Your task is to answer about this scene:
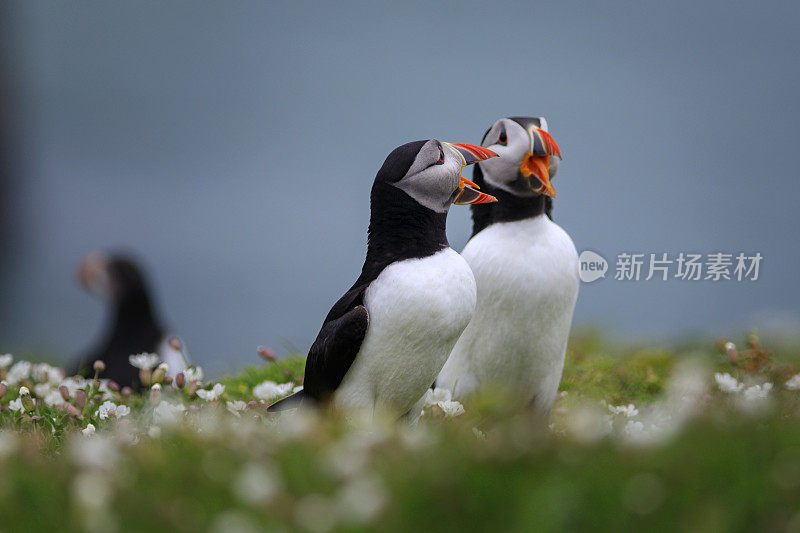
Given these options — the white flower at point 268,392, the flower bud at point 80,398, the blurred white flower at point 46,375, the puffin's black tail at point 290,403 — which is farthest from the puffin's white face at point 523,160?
the blurred white flower at point 46,375

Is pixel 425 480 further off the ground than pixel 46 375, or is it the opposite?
pixel 425 480

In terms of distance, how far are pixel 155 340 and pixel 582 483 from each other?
6.34 m

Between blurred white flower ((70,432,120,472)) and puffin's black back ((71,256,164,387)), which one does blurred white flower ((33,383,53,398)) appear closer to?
puffin's black back ((71,256,164,387))

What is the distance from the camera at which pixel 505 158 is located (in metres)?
4.91

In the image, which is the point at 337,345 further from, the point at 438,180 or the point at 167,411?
the point at 167,411

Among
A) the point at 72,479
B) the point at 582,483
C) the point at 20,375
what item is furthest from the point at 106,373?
the point at 582,483

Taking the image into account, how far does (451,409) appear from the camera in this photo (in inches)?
180

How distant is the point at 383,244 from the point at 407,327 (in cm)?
47

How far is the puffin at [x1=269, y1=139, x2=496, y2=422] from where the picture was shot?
404 centimetres

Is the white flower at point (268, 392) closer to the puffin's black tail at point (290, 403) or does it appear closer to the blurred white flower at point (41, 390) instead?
the puffin's black tail at point (290, 403)

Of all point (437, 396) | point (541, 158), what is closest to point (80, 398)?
point (437, 396)

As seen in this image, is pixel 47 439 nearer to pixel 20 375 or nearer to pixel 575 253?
pixel 20 375

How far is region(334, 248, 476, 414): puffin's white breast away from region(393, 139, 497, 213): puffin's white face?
0.28 meters

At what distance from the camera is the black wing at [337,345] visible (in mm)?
4043
